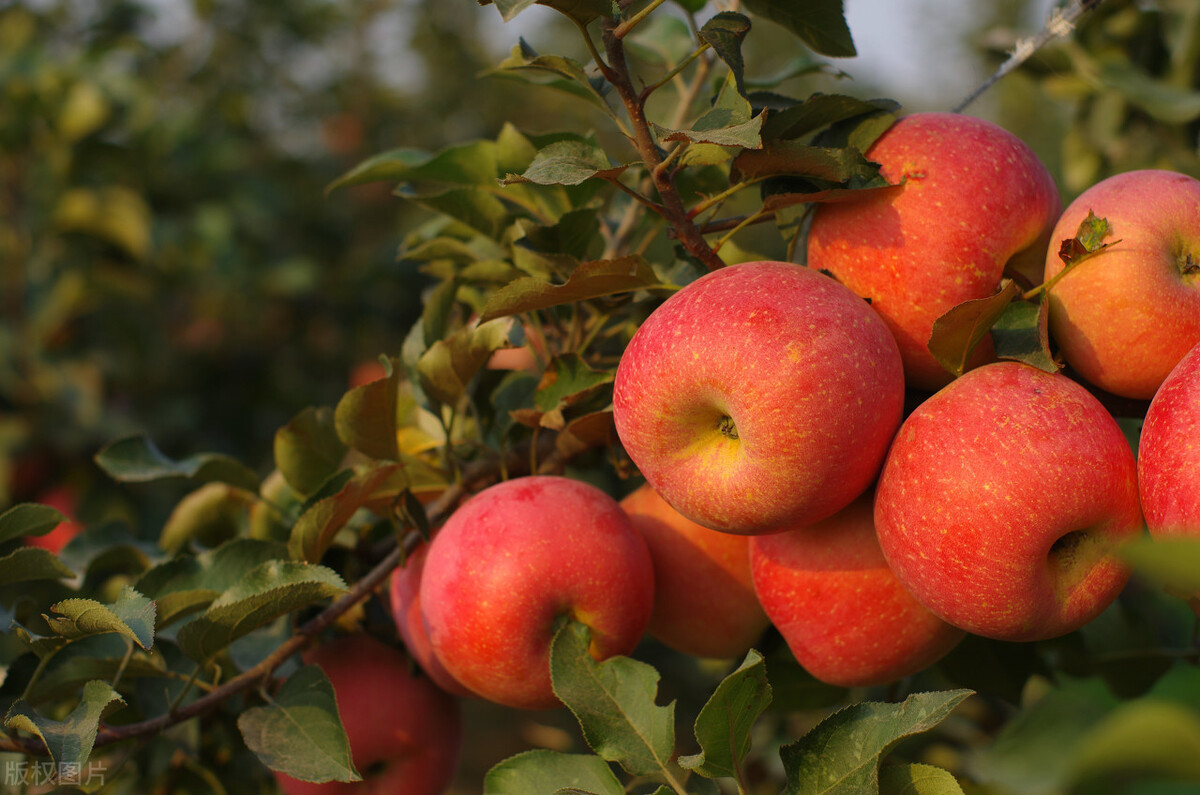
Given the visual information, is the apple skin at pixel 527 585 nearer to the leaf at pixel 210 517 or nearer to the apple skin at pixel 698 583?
the apple skin at pixel 698 583

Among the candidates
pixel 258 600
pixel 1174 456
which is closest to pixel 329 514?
pixel 258 600

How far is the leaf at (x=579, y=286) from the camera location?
0.77 metres

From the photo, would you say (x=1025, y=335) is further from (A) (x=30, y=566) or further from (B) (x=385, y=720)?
(A) (x=30, y=566)

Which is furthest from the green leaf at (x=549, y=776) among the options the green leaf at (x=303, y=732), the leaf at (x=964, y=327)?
the leaf at (x=964, y=327)

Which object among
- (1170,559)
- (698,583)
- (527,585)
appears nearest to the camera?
(1170,559)

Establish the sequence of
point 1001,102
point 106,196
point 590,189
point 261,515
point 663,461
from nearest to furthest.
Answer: point 663,461 → point 590,189 → point 261,515 → point 106,196 → point 1001,102

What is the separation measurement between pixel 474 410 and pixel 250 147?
3.09m

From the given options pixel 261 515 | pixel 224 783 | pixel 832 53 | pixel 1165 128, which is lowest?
pixel 224 783

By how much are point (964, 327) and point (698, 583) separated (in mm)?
381

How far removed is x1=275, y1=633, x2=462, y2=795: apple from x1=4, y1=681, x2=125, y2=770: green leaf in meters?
0.27

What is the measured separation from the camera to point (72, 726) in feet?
2.46

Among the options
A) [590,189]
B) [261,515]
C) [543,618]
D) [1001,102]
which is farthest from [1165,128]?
[1001,102]

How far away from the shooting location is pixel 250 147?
3656 mm

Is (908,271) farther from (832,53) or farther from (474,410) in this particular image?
(474,410)
